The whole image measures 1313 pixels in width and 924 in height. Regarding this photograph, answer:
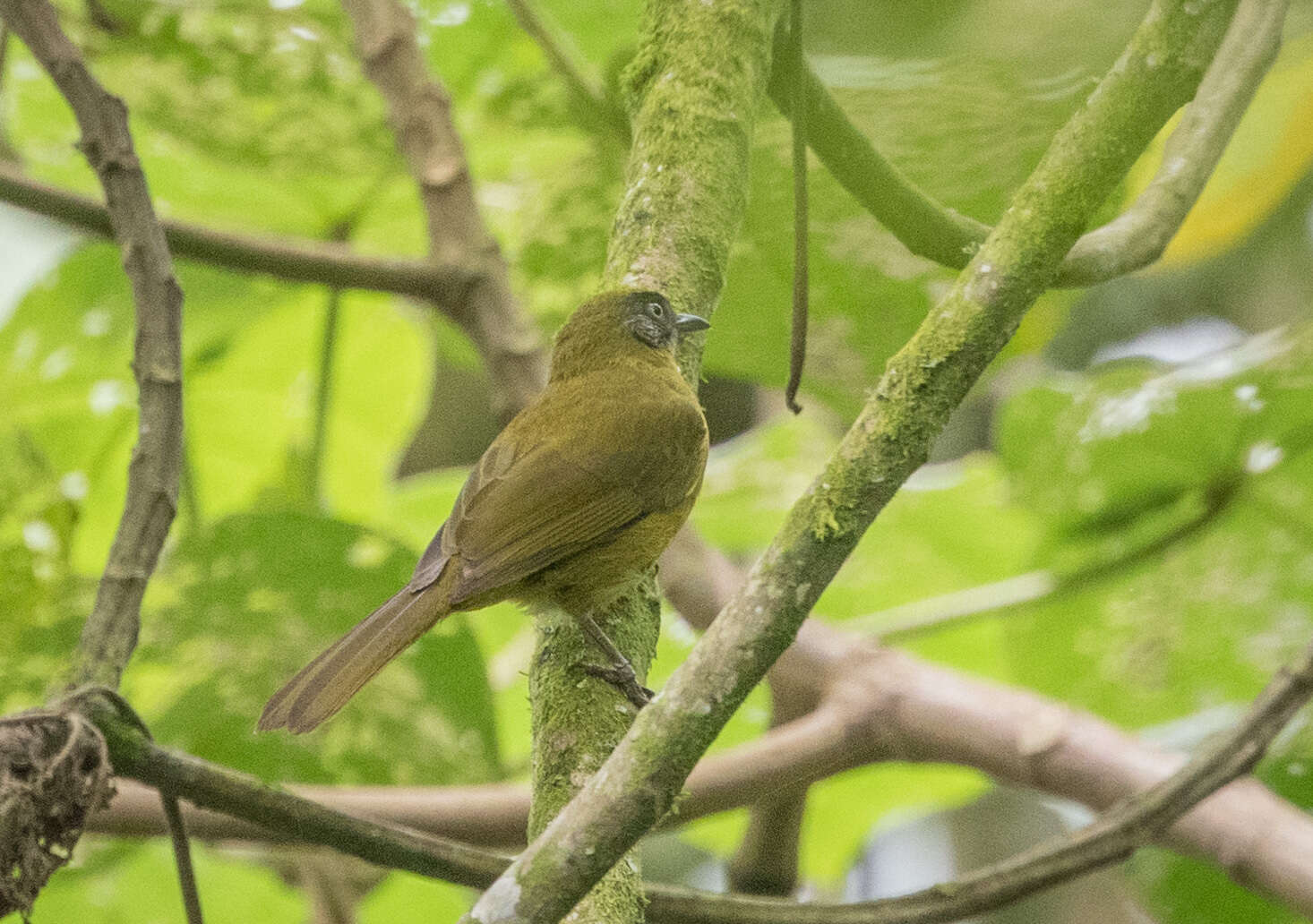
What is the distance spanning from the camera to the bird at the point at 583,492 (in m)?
→ 1.32

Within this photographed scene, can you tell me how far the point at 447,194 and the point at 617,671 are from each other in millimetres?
929

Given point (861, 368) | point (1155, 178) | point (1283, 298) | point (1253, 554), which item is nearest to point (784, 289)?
point (861, 368)

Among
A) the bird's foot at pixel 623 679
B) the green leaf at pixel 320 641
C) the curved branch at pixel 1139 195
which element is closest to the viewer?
the curved branch at pixel 1139 195

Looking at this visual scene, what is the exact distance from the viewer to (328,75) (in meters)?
2.13

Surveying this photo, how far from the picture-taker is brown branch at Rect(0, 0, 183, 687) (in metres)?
1.15

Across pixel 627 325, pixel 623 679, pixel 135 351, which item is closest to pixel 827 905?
pixel 623 679

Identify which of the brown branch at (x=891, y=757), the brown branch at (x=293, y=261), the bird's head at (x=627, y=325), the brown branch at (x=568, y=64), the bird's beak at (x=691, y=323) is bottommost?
the brown branch at (x=891, y=757)

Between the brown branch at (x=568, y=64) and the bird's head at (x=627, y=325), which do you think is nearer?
the bird's head at (x=627, y=325)

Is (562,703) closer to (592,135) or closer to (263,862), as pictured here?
(592,135)

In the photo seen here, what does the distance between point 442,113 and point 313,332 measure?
90 centimetres

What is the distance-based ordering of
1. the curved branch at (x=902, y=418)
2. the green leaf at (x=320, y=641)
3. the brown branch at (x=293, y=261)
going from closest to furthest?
the curved branch at (x=902, y=418)
the brown branch at (x=293, y=261)
the green leaf at (x=320, y=641)

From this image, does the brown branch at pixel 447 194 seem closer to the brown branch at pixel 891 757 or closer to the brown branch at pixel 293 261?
A: the brown branch at pixel 293 261

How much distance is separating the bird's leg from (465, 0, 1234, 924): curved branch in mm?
261

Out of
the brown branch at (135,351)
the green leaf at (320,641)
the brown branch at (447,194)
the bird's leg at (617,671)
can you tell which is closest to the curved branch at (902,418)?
the bird's leg at (617,671)
